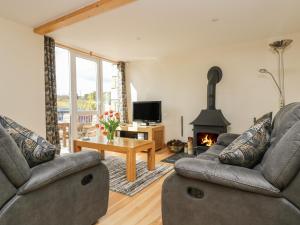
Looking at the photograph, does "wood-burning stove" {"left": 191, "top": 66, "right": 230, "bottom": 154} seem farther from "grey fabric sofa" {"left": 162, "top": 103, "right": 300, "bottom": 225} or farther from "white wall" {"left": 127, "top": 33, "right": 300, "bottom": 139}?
"grey fabric sofa" {"left": 162, "top": 103, "right": 300, "bottom": 225}

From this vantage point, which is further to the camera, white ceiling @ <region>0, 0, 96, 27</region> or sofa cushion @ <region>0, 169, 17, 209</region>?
white ceiling @ <region>0, 0, 96, 27</region>

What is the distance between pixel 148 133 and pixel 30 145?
3.13 meters

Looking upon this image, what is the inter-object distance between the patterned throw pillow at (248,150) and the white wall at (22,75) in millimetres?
3114

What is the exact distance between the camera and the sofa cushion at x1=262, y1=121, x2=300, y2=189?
102 centimetres

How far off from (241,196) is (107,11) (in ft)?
8.51

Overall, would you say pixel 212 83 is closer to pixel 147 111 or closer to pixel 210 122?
pixel 210 122

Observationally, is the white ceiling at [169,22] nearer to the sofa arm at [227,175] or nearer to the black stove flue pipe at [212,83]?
the black stove flue pipe at [212,83]

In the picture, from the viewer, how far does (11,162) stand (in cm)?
109

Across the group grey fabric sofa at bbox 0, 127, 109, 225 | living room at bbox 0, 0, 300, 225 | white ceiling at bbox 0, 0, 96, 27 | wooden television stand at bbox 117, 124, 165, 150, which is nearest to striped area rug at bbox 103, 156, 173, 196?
living room at bbox 0, 0, 300, 225

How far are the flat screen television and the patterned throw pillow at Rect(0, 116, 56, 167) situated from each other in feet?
11.1

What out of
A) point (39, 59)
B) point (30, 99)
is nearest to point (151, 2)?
point (39, 59)

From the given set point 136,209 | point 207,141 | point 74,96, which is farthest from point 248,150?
point 74,96

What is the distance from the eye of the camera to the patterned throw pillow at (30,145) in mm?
1309

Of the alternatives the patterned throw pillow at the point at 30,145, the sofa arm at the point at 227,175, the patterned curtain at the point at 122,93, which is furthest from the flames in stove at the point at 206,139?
the patterned throw pillow at the point at 30,145
